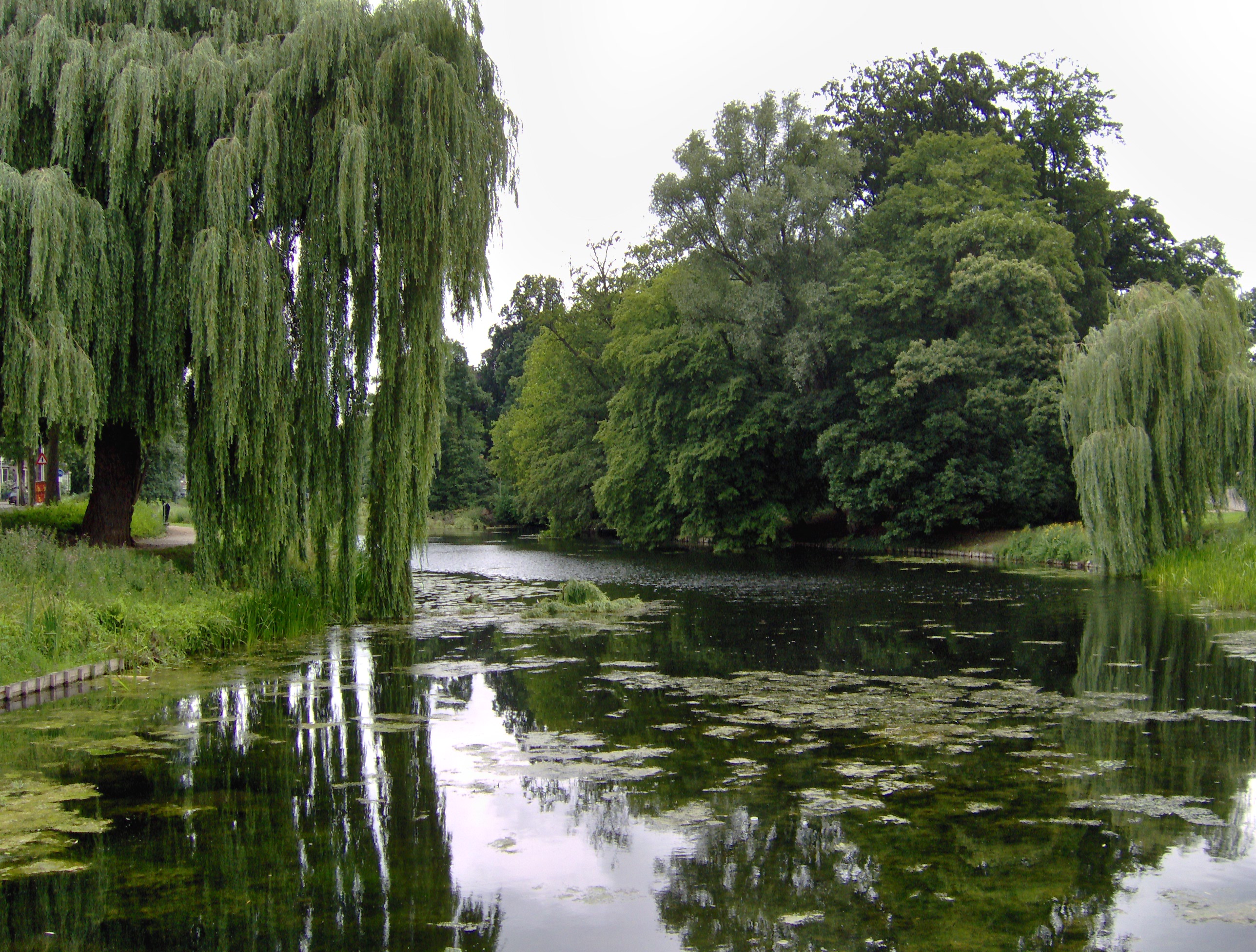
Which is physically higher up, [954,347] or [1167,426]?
[954,347]

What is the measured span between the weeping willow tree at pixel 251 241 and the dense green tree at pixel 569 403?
30.8 m

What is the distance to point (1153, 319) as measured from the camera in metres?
20.0

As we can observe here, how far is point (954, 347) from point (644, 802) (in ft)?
90.4

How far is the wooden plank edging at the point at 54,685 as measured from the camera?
871 cm

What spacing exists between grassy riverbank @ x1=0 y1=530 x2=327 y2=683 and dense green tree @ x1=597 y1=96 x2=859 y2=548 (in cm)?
2451

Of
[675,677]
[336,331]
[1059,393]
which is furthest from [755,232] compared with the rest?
[675,677]

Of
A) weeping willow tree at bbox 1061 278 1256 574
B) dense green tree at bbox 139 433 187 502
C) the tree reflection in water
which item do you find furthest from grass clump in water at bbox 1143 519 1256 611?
dense green tree at bbox 139 433 187 502

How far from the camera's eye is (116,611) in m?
10.8

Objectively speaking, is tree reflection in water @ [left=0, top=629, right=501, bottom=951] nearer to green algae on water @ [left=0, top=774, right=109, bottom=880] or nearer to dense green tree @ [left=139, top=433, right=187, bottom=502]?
green algae on water @ [left=0, top=774, right=109, bottom=880]

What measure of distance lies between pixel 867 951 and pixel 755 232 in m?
32.0

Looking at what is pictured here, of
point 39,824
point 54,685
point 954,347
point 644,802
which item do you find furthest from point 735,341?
point 39,824

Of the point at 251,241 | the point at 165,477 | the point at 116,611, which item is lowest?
the point at 116,611

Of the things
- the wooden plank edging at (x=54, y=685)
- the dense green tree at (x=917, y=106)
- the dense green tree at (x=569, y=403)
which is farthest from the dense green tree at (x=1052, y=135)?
the wooden plank edging at (x=54, y=685)

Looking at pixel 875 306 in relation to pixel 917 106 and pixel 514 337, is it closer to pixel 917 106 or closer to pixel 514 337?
pixel 917 106
